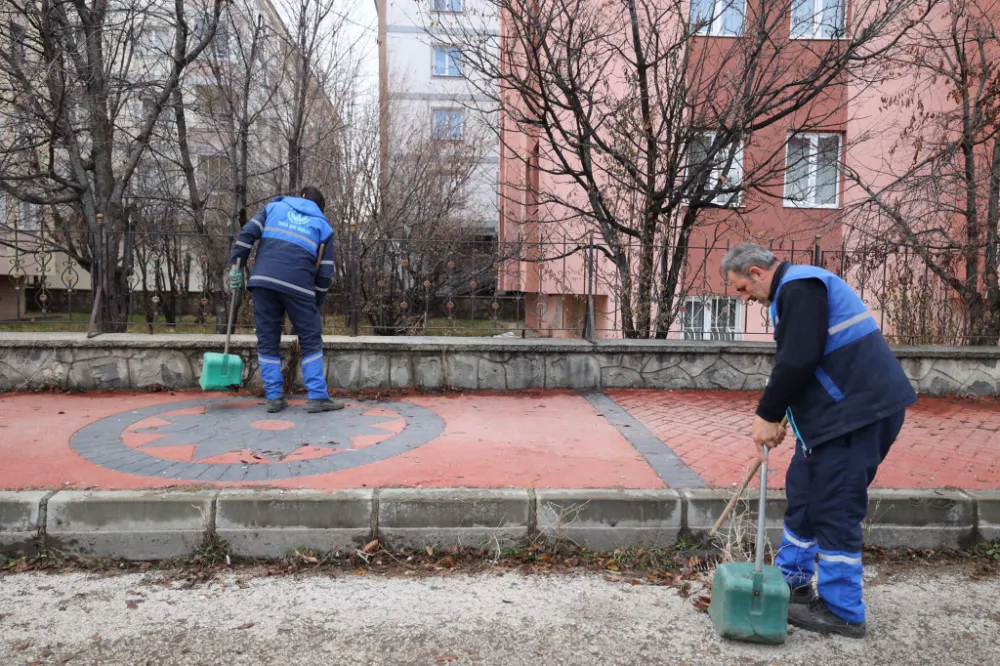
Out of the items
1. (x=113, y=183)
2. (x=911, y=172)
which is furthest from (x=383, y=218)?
(x=911, y=172)

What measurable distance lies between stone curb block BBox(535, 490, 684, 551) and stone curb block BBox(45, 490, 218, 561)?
179cm

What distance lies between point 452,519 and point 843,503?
1.88m

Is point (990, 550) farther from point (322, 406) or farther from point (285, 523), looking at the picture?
point (322, 406)

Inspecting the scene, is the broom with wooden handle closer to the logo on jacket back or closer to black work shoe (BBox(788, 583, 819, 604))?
black work shoe (BBox(788, 583, 819, 604))

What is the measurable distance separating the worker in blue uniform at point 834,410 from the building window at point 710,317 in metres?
4.41

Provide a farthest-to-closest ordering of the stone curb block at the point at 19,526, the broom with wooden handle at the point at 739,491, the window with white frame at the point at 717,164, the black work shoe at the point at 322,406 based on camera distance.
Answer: the window with white frame at the point at 717,164, the black work shoe at the point at 322,406, the stone curb block at the point at 19,526, the broom with wooden handle at the point at 739,491

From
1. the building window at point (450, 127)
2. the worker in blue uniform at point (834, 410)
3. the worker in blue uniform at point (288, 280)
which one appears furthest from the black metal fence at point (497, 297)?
the building window at point (450, 127)

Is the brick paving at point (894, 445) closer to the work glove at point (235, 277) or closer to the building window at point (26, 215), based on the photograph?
the work glove at point (235, 277)

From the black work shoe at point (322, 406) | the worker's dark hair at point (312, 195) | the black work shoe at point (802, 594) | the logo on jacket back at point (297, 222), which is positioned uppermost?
the worker's dark hair at point (312, 195)

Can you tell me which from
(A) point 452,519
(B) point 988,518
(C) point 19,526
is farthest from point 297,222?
(B) point 988,518

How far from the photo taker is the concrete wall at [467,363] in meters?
6.21

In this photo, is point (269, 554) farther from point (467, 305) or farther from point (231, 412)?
point (467, 305)

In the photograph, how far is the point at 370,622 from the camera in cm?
285

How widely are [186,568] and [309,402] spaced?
2314mm
